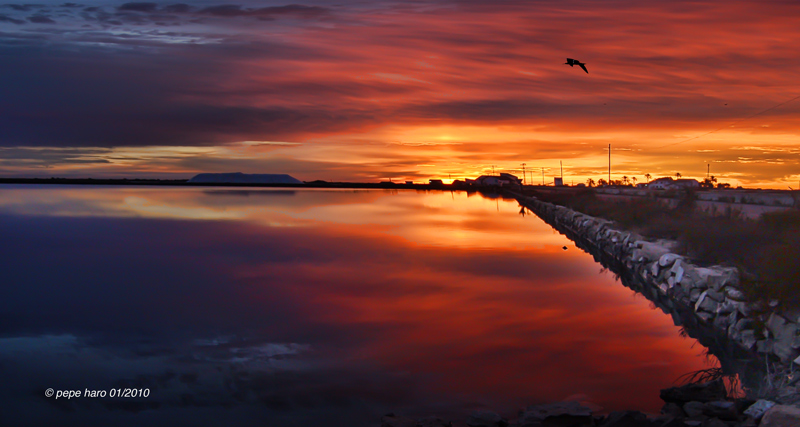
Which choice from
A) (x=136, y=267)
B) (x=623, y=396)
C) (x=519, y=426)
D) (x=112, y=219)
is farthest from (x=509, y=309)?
(x=112, y=219)

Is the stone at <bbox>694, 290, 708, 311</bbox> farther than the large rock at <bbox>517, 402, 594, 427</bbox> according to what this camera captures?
Yes

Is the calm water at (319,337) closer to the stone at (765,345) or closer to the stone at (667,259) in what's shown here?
the stone at (765,345)

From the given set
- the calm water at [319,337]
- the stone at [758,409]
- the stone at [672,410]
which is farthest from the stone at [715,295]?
the stone at [758,409]

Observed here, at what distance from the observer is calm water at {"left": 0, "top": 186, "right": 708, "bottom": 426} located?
7516mm

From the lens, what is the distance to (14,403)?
7.49 meters

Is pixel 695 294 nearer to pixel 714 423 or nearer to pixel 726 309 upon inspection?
pixel 726 309

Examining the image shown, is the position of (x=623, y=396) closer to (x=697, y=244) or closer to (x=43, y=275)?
(x=697, y=244)

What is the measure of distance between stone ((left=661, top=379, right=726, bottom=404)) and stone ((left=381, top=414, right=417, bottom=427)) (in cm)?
338

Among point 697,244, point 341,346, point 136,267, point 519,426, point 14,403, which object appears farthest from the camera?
point 136,267

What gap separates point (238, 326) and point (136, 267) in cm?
925

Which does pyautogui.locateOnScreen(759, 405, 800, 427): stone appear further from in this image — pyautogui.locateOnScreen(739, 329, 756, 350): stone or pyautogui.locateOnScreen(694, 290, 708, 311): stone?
pyautogui.locateOnScreen(694, 290, 708, 311): stone

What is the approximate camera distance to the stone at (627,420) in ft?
20.0

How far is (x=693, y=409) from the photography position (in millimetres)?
6566

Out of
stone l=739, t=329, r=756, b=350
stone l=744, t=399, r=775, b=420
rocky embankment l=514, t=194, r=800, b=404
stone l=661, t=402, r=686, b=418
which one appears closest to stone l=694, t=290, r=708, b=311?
rocky embankment l=514, t=194, r=800, b=404
